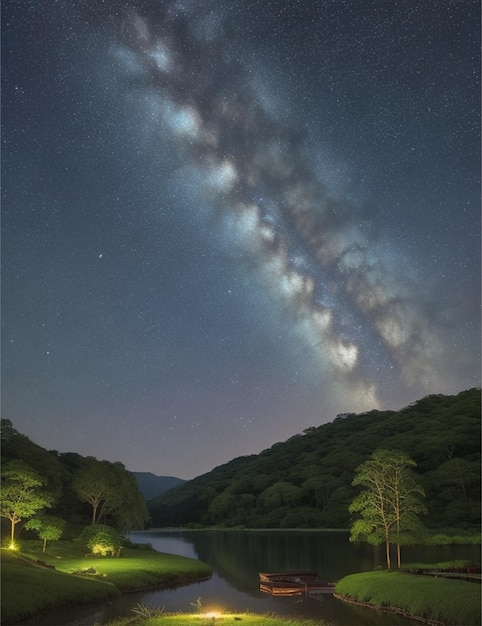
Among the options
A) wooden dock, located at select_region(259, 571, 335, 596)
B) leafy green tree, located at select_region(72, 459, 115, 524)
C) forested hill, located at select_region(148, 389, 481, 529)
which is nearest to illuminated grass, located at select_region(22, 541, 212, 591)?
wooden dock, located at select_region(259, 571, 335, 596)

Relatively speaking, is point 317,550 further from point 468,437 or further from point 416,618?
point 468,437

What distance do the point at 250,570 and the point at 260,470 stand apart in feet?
420

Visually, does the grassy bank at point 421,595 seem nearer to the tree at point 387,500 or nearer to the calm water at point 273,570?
the calm water at point 273,570

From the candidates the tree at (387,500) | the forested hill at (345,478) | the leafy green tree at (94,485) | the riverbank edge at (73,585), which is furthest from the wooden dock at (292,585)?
the forested hill at (345,478)

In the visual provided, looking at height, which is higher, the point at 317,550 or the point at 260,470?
the point at 260,470

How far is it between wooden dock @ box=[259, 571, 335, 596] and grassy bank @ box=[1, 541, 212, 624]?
8.07 metres

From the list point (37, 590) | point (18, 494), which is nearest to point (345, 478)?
point (18, 494)

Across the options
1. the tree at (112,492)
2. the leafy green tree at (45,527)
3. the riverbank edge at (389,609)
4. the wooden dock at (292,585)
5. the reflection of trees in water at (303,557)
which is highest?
the tree at (112,492)

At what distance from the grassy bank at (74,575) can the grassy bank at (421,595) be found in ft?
55.9

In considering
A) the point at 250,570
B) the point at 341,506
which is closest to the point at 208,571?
the point at 250,570

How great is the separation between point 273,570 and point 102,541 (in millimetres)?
19109

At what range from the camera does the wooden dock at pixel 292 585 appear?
4719cm

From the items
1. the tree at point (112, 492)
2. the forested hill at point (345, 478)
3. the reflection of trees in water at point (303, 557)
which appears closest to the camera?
the reflection of trees in water at point (303, 557)

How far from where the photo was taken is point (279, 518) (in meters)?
147
